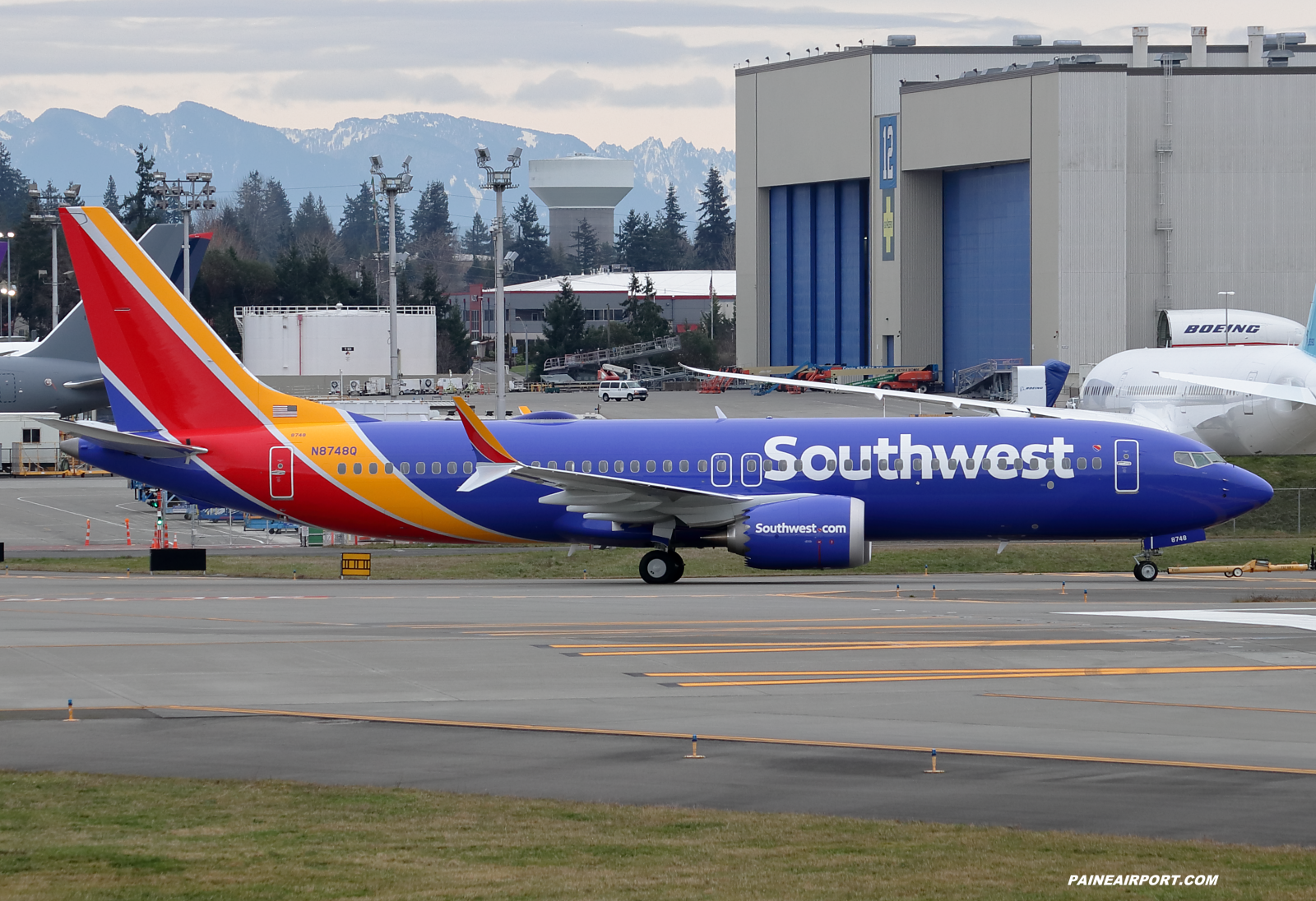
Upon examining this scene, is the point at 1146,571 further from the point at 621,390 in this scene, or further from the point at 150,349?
the point at 621,390

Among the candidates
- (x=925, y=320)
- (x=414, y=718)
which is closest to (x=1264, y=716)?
(x=414, y=718)

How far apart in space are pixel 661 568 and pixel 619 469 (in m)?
2.42

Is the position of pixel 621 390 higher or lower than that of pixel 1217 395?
higher

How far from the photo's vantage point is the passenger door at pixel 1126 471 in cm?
3503

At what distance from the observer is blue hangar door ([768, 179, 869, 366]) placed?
128 meters

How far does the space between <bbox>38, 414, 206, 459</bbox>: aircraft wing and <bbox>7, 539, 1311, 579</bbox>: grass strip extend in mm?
4934

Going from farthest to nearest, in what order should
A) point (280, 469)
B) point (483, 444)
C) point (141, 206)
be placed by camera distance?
point (141, 206) → point (280, 469) → point (483, 444)

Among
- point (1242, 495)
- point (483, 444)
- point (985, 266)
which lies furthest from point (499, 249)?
point (985, 266)

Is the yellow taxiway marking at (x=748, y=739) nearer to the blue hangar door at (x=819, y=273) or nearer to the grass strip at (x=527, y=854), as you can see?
the grass strip at (x=527, y=854)

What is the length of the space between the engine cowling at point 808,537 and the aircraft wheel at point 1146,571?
624 cm

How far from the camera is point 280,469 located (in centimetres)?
3647

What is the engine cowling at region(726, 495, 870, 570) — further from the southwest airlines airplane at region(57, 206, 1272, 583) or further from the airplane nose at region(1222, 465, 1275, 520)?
the airplane nose at region(1222, 465, 1275, 520)

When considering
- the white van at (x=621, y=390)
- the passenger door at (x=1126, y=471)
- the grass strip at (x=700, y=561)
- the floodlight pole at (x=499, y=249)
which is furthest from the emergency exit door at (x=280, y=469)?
the white van at (x=621, y=390)

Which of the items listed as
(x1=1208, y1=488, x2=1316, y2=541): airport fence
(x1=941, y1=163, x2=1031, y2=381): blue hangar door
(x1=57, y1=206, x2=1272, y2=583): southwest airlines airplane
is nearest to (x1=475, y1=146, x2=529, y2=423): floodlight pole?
(x1=57, y1=206, x2=1272, y2=583): southwest airlines airplane
